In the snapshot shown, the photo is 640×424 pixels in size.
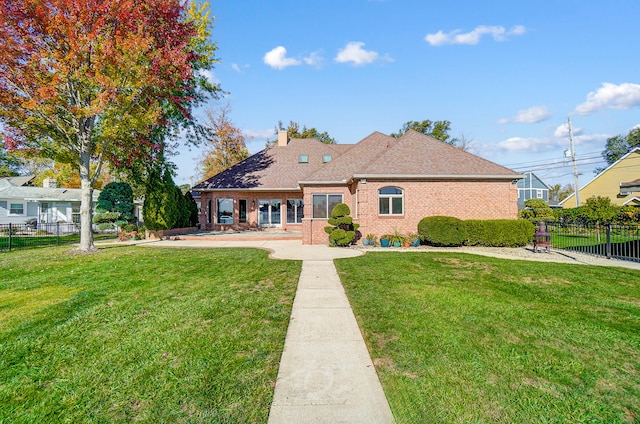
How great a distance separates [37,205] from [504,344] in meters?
36.9

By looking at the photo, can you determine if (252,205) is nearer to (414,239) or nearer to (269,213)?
(269,213)

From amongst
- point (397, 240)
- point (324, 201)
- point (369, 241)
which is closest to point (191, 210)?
point (324, 201)

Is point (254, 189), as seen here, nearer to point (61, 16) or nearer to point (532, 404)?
point (61, 16)

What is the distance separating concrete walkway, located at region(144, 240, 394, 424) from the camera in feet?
8.34

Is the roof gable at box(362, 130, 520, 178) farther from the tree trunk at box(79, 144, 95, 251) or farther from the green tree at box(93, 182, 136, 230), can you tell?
the green tree at box(93, 182, 136, 230)

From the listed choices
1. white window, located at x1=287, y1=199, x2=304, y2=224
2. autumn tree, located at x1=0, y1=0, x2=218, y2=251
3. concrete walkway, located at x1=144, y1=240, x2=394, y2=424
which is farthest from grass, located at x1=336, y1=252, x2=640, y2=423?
white window, located at x1=287, y1=199, x2=304, y2=224

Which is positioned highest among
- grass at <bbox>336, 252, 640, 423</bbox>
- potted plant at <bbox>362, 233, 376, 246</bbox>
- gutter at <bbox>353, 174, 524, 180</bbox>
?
gutter at <bbox>353, 174, 524, 180</bbox>

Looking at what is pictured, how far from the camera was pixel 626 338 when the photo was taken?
4.03 metres

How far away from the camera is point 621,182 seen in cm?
2672

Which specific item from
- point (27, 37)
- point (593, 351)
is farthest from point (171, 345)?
point (27, 37)

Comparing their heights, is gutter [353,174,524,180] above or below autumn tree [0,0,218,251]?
below

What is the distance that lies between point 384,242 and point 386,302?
326 inches

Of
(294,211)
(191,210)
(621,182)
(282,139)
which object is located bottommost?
(294,211)

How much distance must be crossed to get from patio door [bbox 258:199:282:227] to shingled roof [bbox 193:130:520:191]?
148 cm
